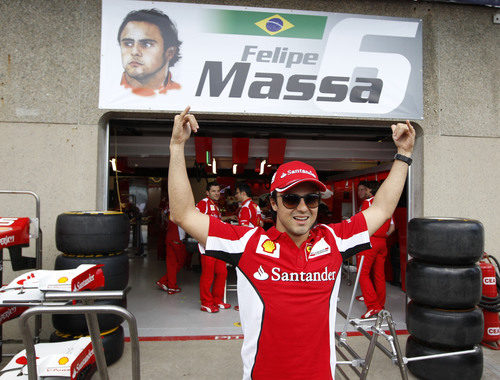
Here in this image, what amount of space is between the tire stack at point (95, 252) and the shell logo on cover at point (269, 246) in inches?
86.7

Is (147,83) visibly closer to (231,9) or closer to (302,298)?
(231,9)

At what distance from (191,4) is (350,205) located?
6434 millimetres

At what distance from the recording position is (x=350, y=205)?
877cm

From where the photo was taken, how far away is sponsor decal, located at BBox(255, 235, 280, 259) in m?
1.58

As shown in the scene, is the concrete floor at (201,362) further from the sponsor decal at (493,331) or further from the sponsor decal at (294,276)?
the sponsor decal at (294,276)

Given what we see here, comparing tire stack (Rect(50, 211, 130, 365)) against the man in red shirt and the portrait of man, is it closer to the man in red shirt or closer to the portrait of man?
the portrait of man

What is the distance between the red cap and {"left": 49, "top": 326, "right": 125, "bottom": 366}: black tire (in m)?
2.64

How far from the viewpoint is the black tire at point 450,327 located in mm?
3029

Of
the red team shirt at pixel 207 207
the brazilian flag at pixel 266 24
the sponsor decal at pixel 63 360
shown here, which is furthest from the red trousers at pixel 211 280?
the brazilian flag at pixel 266 24

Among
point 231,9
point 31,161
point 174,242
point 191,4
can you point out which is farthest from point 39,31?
point 174,242

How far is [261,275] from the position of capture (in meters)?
1.54

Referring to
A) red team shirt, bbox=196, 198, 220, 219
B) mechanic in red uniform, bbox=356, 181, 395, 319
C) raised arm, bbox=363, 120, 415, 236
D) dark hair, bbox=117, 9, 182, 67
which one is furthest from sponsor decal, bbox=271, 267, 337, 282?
red team shirt, bbox=196, 198, 220, 219

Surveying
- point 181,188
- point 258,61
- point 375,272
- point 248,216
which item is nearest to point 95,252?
point 181,188

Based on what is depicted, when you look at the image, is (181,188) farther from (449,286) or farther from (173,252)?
(173,252)
